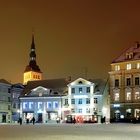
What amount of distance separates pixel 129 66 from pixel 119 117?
1205cm

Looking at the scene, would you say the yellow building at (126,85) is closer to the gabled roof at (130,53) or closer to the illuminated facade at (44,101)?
the gabled roof at (130,53)

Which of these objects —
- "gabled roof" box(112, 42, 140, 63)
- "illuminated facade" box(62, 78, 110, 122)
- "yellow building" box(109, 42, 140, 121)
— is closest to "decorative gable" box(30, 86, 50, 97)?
"illuminated facade" box(62, 78, 110, 122)

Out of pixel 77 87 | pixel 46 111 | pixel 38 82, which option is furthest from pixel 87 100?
pixel 38 82

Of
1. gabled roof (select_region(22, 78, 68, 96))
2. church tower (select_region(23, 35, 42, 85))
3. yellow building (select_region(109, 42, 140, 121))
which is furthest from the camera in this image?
church tower (select_region(23, 35, 42, 85))

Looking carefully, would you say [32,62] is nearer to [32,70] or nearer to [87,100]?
[32,70]

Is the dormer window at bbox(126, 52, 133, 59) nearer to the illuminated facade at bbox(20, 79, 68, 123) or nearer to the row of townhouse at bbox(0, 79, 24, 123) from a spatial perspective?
the illuminated facade at bbox(20, 79, 68, 123)

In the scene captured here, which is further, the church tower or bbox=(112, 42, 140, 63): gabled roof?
the church tower

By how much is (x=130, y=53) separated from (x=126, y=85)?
25.0 feet

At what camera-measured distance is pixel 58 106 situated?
11406 centimetres

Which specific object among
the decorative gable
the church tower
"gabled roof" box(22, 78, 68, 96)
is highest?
the church tower

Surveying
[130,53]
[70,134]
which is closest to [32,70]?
[130,53]

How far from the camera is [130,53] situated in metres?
105

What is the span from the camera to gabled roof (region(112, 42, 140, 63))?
103838 mm

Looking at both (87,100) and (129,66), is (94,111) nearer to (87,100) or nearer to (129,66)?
(87,100)
